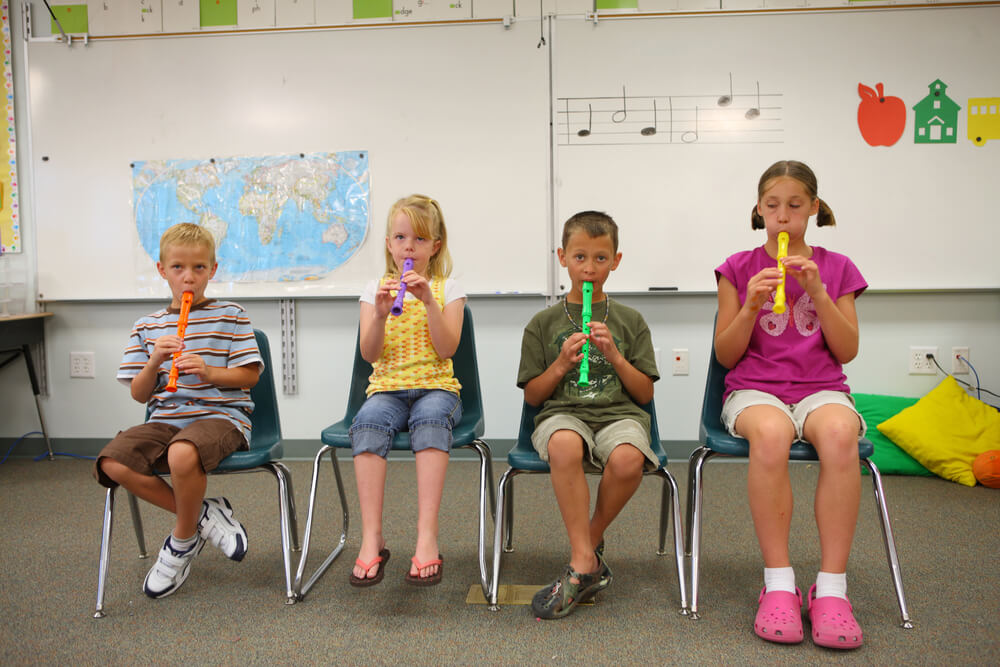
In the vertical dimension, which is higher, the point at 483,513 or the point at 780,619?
the point at 483,513

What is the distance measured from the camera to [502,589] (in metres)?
1.71

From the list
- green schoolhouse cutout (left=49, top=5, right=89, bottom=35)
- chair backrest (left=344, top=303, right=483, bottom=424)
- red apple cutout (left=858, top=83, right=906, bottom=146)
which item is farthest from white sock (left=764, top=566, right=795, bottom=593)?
green schoolhouse cutout (left=49, top=5, right=89, bottom=35)

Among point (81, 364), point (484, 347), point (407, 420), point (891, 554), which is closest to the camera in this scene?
point (891, 554)

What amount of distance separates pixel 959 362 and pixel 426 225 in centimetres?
258

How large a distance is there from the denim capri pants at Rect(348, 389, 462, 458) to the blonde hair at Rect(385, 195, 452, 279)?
1.17ft

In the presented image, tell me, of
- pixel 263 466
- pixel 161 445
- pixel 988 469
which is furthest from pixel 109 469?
pixel 988 469

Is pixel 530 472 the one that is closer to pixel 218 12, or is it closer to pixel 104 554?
pixel 104 554

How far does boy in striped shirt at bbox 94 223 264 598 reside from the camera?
159 cm

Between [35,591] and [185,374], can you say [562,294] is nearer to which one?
[185,374]

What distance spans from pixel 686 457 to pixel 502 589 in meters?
1.63

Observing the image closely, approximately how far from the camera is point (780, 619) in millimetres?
1406

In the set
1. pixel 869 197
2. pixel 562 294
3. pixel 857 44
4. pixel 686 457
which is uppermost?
pixel 857 44

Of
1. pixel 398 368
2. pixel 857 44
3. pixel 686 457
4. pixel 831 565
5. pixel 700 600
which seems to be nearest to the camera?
pixel 831 565

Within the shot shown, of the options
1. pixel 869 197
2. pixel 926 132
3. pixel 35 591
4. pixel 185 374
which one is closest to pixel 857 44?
pixel 926 132
